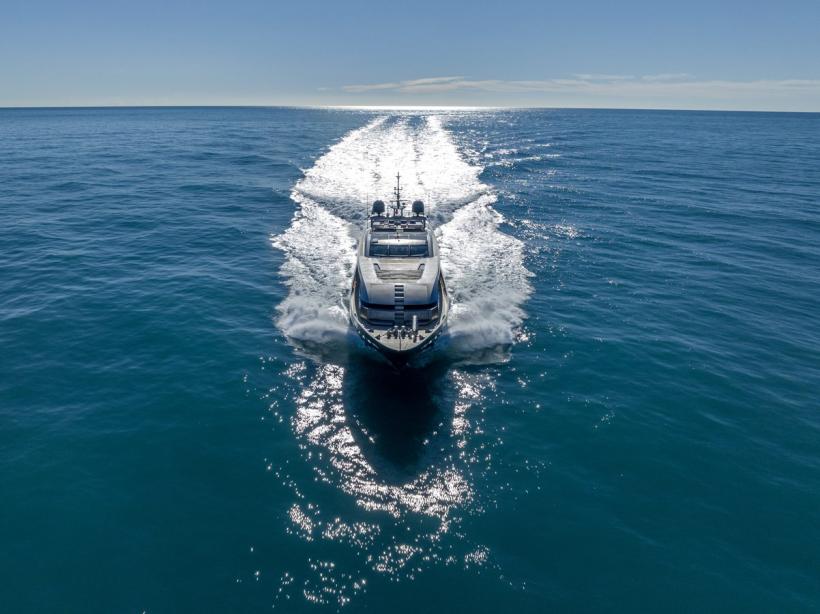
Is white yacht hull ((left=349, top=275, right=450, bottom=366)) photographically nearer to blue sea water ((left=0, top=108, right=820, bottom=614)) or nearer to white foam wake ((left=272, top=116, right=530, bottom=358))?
blue sea water ((left=0, top=108, right=820, bottom=614))

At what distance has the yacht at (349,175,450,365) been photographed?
2855 centimetres

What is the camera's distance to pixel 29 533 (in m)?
18.4

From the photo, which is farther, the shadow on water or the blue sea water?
the shadow on water

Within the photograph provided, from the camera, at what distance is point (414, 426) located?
24.5 metres

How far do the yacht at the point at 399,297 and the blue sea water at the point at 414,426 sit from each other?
6.90 feet

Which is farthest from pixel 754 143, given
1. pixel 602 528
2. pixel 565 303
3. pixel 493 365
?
pixel 602 528

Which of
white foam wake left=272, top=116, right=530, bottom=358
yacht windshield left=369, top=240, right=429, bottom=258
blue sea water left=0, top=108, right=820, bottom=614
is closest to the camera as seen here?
blue sea water left=0, top=108, right=820, bottom=614

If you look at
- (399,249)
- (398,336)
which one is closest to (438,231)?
(399,249)

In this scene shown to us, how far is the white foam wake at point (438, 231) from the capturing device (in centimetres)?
3375

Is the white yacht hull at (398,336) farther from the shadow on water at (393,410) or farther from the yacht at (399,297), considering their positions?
the shadow on water at (393,410)

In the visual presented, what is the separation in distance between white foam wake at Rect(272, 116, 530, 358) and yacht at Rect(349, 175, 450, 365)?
95.0 inches

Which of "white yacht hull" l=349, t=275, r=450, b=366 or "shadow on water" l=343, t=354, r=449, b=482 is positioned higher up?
"white yacht hull" l=349, t=275, r=450, b=366

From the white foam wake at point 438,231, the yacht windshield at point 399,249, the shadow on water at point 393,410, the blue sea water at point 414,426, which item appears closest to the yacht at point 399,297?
the yacht windshield at point 399,249

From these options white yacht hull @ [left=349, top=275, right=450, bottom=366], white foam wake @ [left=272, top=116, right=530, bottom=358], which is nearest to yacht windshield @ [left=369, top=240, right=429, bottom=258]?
white foam wake @ [left=272, top=116, right=530, bottom=358]
